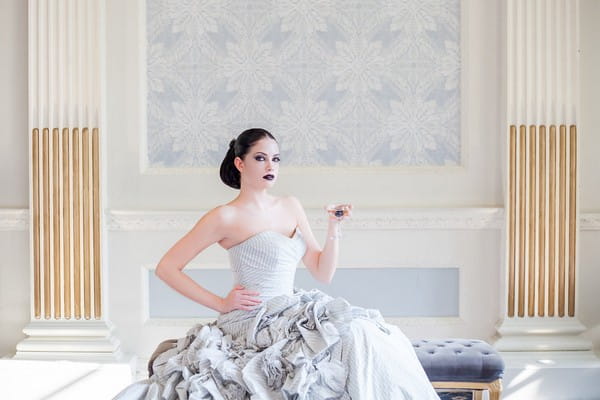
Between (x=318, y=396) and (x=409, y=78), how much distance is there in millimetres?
2860

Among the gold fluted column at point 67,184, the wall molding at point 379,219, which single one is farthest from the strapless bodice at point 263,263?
the gold fluted column at point 67,184

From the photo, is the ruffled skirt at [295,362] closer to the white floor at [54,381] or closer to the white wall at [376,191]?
the white floor at [54,381]

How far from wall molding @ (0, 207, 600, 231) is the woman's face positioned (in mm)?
1795

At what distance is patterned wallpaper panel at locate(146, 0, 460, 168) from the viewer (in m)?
4.93

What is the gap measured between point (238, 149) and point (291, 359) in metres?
0.89

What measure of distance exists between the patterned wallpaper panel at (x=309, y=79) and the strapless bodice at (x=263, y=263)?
6.48 ft

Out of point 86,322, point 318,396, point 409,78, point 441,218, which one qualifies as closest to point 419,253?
point 441,218

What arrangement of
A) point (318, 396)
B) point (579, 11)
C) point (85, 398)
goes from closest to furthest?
1. point (318, 396)
2. point (85, 398)
3. point (579, 11)

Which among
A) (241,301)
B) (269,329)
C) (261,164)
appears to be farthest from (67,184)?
(269,329)

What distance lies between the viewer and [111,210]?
16.1 feet

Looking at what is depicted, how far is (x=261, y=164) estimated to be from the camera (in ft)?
9.96

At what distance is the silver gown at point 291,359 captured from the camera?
254 centimetres

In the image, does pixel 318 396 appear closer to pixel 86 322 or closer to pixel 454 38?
pixel 86 322

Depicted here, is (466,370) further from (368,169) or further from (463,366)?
(368,169)
